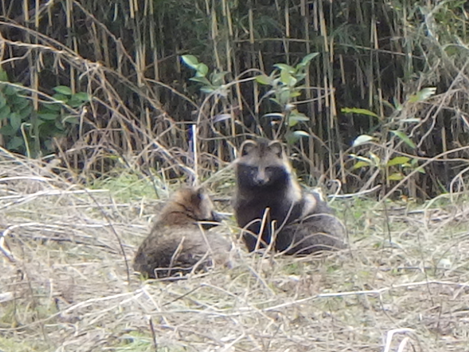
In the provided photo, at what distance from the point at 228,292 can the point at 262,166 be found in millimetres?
1905

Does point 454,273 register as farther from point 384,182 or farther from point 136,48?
point 136,48

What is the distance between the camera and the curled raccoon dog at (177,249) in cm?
538

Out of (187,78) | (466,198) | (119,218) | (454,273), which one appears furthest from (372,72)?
(454,273)

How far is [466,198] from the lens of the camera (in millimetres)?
7051

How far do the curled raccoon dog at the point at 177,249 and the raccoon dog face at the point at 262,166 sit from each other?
0.73 metres

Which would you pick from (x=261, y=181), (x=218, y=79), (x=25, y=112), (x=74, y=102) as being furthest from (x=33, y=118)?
(x=261, y=181)

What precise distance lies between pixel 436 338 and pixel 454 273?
103 cm

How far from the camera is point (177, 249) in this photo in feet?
17.6

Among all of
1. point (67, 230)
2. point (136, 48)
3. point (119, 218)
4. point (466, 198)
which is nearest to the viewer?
point (67, 230)

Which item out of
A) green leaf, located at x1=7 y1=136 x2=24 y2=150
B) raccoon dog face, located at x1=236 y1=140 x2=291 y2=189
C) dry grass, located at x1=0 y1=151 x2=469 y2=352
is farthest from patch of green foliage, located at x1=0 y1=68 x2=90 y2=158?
raccoon dog face, located at x1=236 y1=140 x2=291 y2=189

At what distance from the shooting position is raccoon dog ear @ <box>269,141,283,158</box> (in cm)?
661

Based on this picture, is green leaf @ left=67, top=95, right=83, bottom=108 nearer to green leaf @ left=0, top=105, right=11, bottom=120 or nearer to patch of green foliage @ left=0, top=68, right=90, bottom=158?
patch of green foliage @ left=0, top=68, right=90, bottom=158

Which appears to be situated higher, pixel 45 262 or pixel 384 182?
pixel 45 262

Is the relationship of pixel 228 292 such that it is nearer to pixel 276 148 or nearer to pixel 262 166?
pixel 262 166
